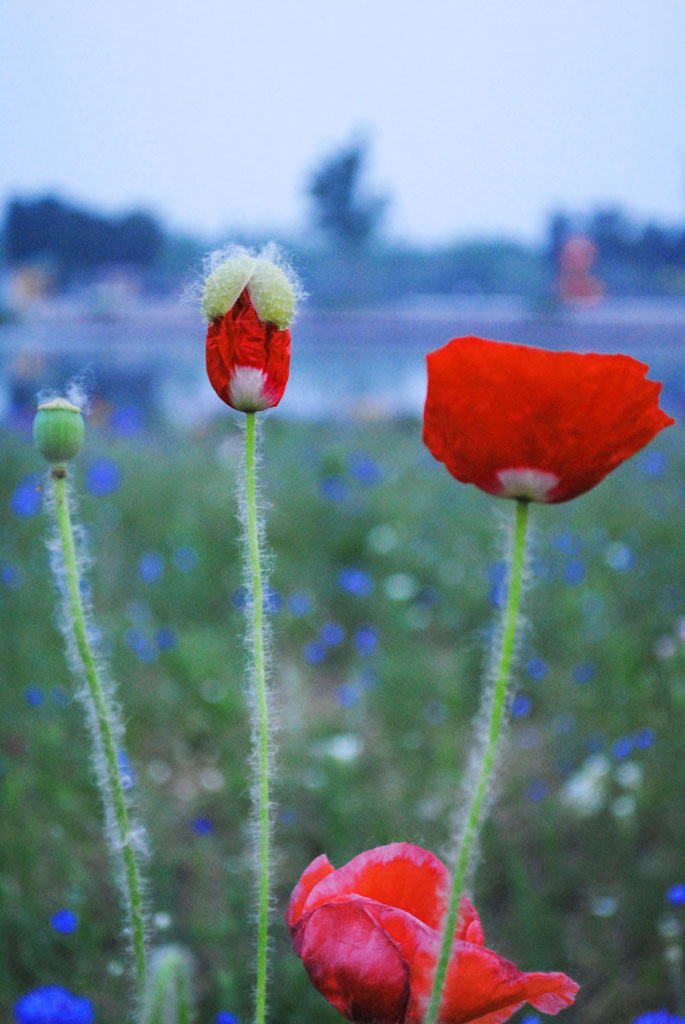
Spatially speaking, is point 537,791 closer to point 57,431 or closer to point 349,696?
point 349,696

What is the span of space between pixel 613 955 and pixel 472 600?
1227 millimetres

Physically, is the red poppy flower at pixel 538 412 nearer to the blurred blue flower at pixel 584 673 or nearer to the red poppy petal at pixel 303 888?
the red poppy petal at pixel 303 888

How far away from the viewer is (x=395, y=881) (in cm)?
46

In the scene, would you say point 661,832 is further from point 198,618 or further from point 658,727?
point 198,618

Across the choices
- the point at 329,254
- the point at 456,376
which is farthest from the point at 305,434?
the point at 329,254

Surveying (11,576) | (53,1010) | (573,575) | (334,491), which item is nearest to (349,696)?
(573,575)

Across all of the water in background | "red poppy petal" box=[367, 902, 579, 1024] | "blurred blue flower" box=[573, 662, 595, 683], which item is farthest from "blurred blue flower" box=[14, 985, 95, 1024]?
the water in background

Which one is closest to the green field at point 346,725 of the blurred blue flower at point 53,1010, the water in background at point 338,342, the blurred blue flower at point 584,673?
the blurred blue flower at point 584,673

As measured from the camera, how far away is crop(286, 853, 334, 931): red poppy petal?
442 millimetres

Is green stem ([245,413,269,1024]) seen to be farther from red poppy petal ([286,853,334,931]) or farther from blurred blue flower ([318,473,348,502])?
blurred blue flower ([318,473,348,502])

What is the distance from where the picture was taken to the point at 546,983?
1.31 ft

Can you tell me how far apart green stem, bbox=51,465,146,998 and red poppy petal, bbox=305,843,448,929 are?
0.08 metres

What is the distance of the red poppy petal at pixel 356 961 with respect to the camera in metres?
0.41

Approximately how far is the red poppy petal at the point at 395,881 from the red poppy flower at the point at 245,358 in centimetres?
23
